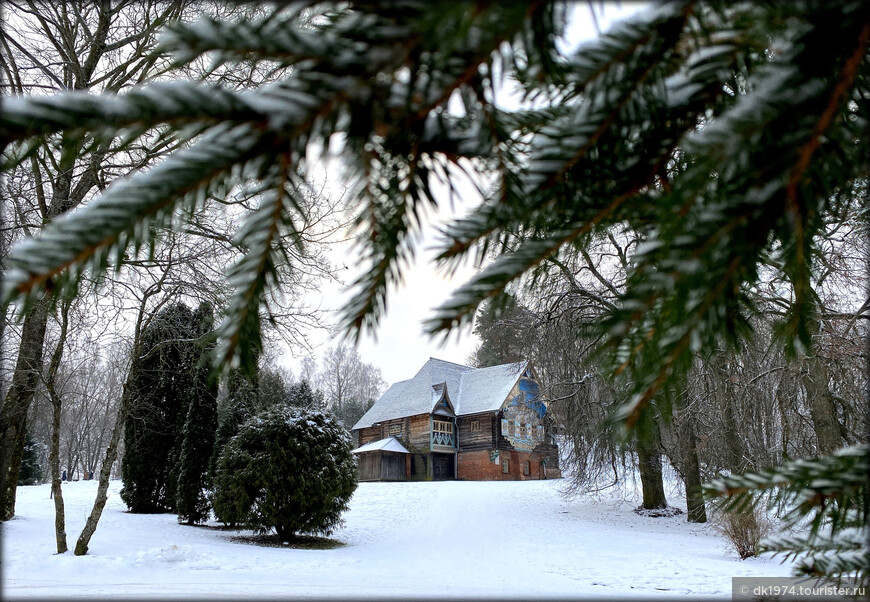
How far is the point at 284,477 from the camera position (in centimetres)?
1128

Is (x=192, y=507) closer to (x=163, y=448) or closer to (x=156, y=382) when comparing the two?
(x=163, y=448)

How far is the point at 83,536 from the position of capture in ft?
28.1

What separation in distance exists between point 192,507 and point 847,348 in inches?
555

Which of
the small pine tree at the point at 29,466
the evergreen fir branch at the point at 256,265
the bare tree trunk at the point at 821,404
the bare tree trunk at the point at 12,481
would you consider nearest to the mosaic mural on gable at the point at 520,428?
the bare tree trunk at the point at 821,404

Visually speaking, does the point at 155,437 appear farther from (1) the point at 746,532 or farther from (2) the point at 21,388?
(1) the point at 746,532

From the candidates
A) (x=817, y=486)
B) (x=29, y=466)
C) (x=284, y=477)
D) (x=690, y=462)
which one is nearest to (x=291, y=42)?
→ (x=817, y=486)

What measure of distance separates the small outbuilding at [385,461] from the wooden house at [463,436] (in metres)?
0.05

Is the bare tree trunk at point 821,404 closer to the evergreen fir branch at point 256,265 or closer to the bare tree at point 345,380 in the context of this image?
the evergreen fir branch at point 256,265

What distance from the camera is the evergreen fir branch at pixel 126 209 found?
0.59 meters

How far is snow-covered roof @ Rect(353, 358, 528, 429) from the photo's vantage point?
30.9 meters

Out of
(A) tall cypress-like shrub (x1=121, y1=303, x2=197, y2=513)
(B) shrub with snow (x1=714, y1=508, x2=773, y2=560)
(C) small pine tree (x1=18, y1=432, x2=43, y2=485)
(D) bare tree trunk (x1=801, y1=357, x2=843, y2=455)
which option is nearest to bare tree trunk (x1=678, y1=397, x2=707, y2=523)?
(B) shrub with snow (x1=714, y1=508, x2=773, y2=560)

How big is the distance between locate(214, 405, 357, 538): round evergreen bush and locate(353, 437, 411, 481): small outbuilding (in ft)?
59.5

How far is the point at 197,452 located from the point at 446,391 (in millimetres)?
18699

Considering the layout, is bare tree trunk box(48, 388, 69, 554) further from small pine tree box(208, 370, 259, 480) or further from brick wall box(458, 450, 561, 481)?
A: brick wall box(458, 450, 561, 481)
